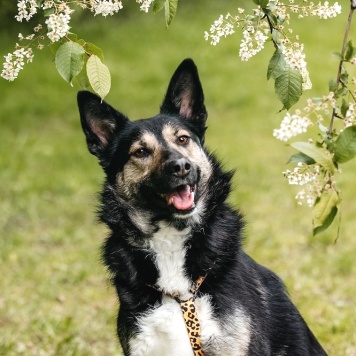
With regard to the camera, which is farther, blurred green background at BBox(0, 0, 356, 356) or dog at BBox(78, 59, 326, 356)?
blurred green background at BBox(0, 0, 356, 356)

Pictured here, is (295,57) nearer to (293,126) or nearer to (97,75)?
(293,126)

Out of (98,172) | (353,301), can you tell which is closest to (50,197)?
(98,172)

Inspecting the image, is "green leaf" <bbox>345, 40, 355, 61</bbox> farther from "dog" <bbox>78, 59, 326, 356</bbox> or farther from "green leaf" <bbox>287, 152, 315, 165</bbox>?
"dog" <bbox>78, 59, 326, 356</bbox>

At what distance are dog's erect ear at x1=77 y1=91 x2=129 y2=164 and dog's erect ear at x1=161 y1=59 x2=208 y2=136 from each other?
10.9 inches

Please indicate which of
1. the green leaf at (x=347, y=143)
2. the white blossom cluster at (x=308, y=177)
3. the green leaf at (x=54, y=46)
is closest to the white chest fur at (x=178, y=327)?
the white blossom cluster at (x=308, y=177)

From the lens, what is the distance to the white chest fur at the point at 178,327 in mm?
3705

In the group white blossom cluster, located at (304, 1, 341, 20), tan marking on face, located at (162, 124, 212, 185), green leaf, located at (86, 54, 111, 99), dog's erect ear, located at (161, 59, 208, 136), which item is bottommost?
tan marking on face, located at (162, 124, 212, 185)

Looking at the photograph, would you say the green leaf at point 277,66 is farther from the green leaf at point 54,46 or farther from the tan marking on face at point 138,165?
the tan marking on face at point 138,165

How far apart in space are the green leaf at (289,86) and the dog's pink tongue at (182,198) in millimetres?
994

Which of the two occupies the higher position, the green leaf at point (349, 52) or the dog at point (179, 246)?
the green leaf at point (349, 52)

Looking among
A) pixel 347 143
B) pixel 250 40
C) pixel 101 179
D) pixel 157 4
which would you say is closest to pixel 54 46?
pixel 157 4

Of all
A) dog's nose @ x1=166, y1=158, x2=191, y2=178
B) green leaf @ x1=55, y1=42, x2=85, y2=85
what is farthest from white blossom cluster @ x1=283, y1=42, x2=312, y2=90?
dog's nose @ x1=166, y1=158, x2=191, y2=178

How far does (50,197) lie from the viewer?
9.69 metres

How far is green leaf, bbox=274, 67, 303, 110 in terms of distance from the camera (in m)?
3.00
